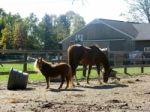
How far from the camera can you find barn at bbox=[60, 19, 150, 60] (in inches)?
2168

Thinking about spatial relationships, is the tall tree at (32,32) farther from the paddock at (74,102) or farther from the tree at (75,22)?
the paddock at (74,102)

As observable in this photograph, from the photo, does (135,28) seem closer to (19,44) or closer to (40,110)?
(19,44)

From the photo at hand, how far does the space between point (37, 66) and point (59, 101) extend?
→ 3865 mm

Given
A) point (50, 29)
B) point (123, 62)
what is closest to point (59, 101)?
point (123, 62)

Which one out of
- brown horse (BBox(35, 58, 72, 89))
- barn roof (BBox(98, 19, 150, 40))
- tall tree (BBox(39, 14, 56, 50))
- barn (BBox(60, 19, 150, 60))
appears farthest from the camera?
tall tree (BBox(39, 14, 56, 50))

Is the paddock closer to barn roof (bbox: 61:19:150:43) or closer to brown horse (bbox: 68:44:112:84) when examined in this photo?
brown horse (bbox: 68:44:112:84)

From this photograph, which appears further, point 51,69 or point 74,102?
point 51,69

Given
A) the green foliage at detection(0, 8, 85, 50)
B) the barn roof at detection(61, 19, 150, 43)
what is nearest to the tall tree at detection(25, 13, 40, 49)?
the green foliage at detection(0, 8, 85, 50)

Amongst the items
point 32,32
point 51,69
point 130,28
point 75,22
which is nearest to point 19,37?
point 130,28

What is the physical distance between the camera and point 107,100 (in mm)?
11531

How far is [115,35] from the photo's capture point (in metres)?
56.7

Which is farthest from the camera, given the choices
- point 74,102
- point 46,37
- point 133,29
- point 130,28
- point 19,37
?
point 46,37

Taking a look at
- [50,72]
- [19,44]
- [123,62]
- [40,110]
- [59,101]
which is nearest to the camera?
[40,110]

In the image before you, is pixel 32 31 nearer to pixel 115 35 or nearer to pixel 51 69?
pixel 115 35
